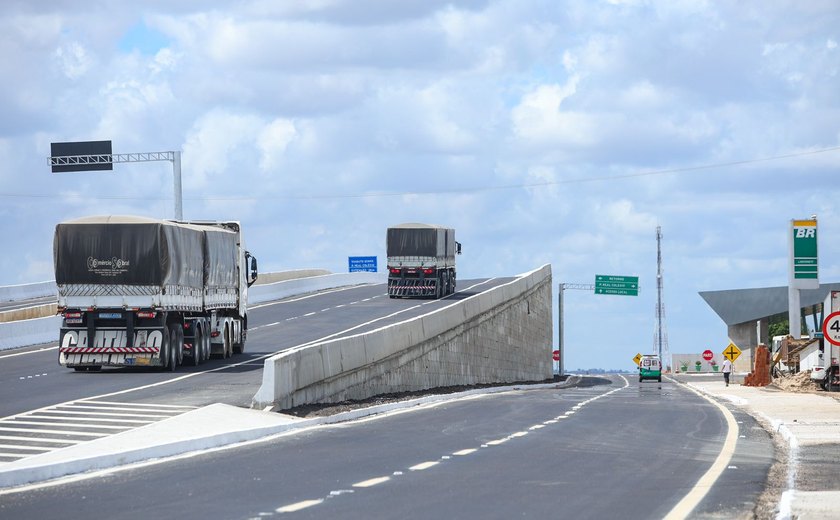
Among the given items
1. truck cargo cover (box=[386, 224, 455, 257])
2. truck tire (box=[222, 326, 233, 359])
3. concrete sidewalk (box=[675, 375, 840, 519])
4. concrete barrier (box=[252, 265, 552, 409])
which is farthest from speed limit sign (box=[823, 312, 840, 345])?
truck cargo cover (box=[386, 224, 455, 257])

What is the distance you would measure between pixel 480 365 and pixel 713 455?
38217 mm

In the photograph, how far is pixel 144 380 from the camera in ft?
97.7

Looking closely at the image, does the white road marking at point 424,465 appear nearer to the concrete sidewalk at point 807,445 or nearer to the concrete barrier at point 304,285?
the concrete sidewalk at point 807,445

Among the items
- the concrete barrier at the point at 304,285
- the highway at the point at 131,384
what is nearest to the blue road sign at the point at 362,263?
the concrete barrier at the point at 304,285

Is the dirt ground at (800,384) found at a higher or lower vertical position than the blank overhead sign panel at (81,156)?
lower

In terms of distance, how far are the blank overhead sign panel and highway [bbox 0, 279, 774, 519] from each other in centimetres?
4127

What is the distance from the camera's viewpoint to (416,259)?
66.2 meters

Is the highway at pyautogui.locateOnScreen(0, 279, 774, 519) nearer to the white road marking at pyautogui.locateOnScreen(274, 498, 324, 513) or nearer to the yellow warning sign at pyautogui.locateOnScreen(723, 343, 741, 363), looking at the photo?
the white road marking at pyautogui.locateOnScreen(274, 498, 324, 513)

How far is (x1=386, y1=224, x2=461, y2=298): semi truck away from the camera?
65.6 metres

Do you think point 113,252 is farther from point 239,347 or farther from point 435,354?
point 435,354

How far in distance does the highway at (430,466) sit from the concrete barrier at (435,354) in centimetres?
134

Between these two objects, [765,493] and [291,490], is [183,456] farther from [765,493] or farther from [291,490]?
[765,493]

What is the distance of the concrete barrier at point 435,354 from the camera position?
80.7 feet

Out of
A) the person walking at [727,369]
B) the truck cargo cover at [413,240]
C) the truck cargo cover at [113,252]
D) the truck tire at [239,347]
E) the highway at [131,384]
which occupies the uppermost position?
the truck cargo cover at [413,240]
